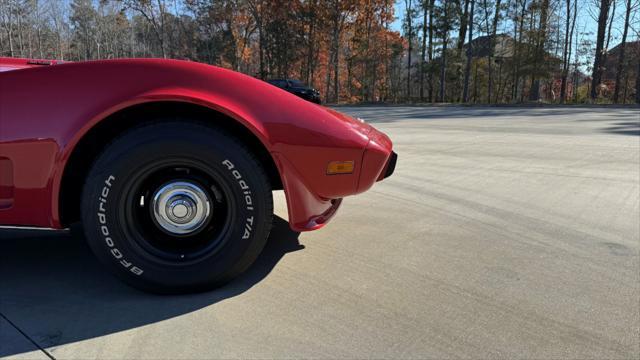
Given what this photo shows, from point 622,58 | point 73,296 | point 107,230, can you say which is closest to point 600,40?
point 622,58

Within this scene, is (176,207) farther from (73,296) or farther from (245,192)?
(73,296)

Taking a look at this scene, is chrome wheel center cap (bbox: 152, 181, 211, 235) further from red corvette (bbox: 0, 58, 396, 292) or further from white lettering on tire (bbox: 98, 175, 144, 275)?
white lettering on tire (bbox: 98, 175, 144, 275)

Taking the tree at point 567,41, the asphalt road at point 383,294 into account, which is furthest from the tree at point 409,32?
the asphalt road at point 383,294

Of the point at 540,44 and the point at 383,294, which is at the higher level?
the point at 540,44

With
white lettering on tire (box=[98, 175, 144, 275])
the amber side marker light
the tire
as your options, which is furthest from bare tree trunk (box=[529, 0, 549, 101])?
white lettering on tire (box=[98, 175, 144, 275])

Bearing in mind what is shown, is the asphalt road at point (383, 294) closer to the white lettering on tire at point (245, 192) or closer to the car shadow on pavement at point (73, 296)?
the car shadow on pavement at point (73, 296)

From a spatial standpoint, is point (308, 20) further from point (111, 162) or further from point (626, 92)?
point (111, 162)

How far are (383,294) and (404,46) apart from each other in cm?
3931

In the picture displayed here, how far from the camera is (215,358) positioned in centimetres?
162

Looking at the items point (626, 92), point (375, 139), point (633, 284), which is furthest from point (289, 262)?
point (626, 92)

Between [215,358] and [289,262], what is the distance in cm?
91

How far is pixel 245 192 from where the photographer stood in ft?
6.59

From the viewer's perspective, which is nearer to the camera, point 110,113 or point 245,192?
point 110,113

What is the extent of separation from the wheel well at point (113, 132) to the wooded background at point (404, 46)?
1194 inches
